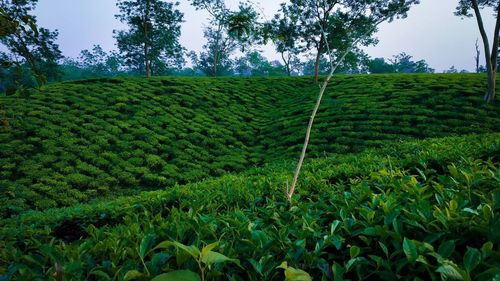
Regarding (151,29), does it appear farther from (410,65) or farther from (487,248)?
(410,65)

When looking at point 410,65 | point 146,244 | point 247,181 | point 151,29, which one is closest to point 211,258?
point 146,244

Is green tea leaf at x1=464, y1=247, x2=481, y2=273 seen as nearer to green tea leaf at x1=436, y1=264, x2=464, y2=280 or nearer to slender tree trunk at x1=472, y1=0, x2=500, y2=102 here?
green tea leaf at x1=436, y1=264, x2=464, y2=280

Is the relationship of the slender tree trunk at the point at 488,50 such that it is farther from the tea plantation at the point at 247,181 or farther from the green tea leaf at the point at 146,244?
the green tea leaf at the point at 146,244

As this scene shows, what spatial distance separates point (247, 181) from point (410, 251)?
4.06 meters

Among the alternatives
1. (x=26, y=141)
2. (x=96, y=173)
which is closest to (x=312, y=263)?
(x=96, y=173)

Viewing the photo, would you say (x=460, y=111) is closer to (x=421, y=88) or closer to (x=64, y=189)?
(x=421, y=88)

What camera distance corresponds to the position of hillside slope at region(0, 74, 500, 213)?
9852mm

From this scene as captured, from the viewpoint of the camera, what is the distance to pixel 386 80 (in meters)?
21.7

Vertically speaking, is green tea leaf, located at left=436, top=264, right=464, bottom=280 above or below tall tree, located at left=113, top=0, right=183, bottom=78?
below

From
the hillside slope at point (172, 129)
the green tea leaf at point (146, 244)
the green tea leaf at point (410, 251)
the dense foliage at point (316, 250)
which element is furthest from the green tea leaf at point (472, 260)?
the hillside slope at point (172, 129)

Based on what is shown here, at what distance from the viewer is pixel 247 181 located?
5.07m

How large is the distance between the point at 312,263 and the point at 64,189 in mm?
9890

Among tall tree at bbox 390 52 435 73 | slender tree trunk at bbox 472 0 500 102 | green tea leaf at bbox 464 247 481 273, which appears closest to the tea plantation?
green tea leaf at bbox 464 247 481 273

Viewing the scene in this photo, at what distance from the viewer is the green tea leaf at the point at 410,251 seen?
1.05 metres
